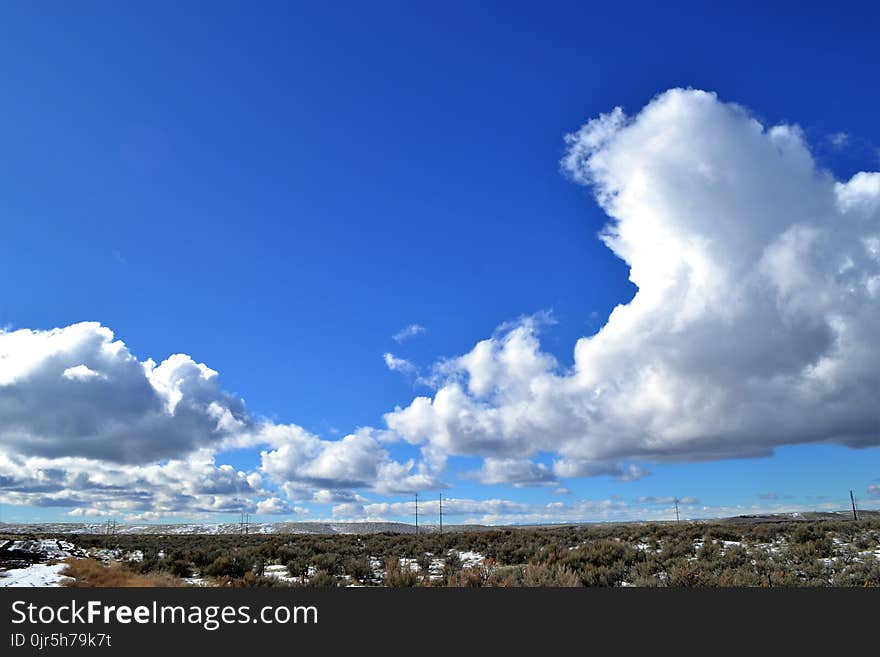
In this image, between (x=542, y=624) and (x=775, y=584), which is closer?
(x=542, y=624)

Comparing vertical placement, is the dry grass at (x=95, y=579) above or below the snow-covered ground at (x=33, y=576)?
below

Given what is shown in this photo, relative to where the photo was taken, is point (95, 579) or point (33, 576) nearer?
point (33, 576)

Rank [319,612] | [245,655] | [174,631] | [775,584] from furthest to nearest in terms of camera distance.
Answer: [775,584] → [319,612] → [174,631] → [245,655]

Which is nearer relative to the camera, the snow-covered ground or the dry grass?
the snow-covered ground

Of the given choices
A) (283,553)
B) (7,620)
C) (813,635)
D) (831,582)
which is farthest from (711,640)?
(283,553)

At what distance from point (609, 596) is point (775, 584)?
28.5 ft

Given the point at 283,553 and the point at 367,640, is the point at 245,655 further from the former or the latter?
the point at 283,553

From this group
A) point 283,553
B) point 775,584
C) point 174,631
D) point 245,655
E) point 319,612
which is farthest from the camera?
point 283,553

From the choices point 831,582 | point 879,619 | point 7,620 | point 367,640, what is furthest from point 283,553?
point 879,619

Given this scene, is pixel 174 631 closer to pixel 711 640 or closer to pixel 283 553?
pixel 711 640

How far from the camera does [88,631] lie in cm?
1057

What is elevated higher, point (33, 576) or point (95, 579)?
point (33, 576)

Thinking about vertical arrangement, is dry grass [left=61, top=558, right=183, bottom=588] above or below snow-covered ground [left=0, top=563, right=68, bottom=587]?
below

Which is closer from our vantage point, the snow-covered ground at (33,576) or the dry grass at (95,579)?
A: the snow-covered ground at (33,576)
